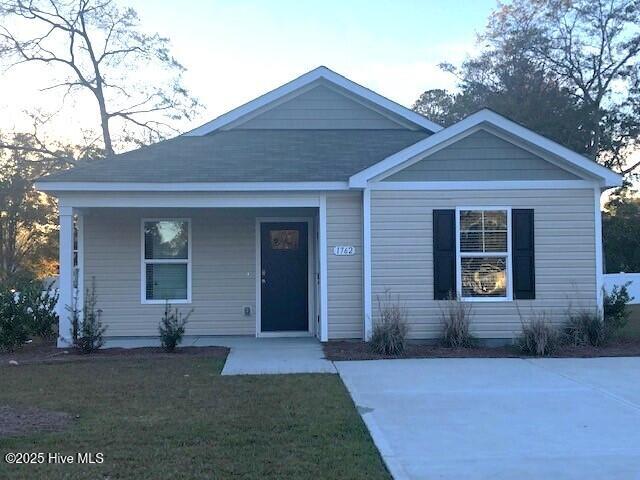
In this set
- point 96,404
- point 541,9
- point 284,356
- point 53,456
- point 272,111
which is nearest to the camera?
point 53,456

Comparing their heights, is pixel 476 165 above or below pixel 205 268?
above

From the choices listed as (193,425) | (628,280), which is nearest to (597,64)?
(628,280)

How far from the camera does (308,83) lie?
554 inches

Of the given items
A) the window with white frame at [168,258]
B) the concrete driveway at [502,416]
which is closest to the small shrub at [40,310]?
the window with white frame at [168,258]

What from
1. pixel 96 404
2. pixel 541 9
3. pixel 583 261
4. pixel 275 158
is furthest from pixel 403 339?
pixel 541 9

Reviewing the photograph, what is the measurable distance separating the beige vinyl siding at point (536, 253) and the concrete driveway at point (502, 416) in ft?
4.42

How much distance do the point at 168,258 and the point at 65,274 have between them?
208cm

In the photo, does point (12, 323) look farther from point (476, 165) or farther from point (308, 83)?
point (476, 165)

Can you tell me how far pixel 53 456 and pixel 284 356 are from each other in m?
5.23

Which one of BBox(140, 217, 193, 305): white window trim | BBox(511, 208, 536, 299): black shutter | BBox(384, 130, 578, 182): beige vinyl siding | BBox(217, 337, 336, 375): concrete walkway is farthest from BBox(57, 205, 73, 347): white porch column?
BBox(511, 208, 536, 299): black shutter

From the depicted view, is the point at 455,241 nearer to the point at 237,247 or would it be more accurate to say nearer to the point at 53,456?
the point at 237,247

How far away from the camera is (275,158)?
12211 millimetres

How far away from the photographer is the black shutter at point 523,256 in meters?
10.9

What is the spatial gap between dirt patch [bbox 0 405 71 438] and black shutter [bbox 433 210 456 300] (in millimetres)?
6382
